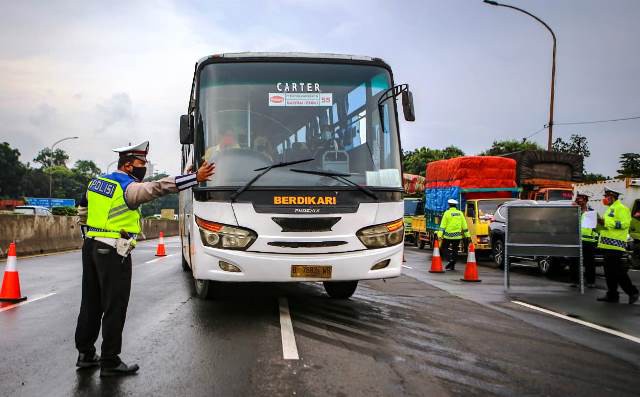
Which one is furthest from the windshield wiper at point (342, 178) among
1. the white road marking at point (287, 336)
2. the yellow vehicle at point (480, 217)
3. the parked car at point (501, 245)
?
the yellow vehicle at point (480, 217)

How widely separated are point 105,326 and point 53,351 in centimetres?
117

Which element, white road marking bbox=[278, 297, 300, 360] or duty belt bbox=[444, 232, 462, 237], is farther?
duty belt bbox=[444, 232, 462, 237]

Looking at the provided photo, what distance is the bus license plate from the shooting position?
22.0 feet

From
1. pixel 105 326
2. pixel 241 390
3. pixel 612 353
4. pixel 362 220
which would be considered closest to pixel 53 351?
pixel 105 326

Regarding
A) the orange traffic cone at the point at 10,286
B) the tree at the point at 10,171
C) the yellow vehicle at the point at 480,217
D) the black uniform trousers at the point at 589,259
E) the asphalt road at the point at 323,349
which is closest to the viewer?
the asphalt road at the point at 323,349

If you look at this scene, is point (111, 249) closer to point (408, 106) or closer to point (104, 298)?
point (104, 298)

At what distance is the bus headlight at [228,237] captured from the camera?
262 inches

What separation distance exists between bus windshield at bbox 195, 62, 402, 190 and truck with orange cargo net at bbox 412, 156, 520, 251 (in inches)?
444

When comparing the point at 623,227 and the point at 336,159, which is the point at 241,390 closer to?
the point at 336,159

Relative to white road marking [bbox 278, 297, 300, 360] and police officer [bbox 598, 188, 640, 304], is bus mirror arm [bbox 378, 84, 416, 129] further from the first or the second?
police officer [bbox 598, 188, 640, 304]

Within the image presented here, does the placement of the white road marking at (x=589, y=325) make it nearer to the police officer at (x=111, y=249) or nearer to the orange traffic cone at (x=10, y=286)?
the police officer at (x=111, y=249)

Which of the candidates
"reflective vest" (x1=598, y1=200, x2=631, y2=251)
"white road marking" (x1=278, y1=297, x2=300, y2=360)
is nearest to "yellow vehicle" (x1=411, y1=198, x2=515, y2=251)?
"reflective vest" (x1=598, y1=200, x2=631, y2=251)

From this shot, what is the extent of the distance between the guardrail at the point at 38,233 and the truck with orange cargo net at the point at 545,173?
1622 centimetres

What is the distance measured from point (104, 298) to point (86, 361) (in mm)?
584
